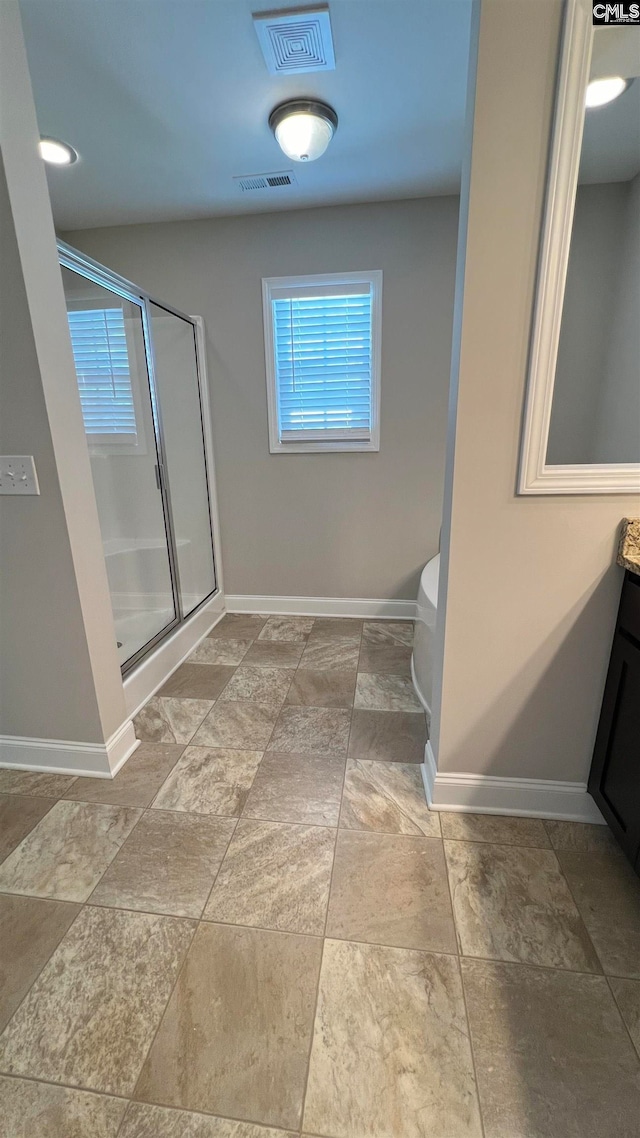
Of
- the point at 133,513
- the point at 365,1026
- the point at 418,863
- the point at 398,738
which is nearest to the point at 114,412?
the point at 133,513

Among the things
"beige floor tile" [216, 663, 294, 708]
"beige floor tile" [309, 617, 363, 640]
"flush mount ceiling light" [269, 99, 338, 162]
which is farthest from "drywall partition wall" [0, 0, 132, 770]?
"beige floor tile" [309, 617, 363, 640]

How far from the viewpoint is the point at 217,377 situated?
9.71 feet

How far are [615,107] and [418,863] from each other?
2.08 m

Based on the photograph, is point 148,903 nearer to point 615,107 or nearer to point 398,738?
point 398,738

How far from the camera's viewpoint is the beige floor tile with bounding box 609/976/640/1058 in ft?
3.27

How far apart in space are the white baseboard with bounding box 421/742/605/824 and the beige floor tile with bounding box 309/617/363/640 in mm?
1391

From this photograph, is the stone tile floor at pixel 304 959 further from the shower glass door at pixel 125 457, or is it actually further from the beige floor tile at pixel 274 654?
the shower glass door at pixel 125 457

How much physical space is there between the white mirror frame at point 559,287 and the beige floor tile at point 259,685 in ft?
5.07

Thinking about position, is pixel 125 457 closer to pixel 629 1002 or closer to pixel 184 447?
pixel 184 447

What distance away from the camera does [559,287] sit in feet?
3.81

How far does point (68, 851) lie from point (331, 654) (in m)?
1.57

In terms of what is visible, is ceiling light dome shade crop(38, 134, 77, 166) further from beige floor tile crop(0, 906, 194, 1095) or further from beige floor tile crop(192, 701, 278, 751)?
beige floor tile crop(0, 906, 194, 1095)

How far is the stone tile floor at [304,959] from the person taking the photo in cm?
90

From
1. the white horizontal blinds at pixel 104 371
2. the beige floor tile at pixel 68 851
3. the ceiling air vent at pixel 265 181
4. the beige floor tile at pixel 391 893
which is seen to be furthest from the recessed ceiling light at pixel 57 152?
the beige floor tile at pixel 391 893
